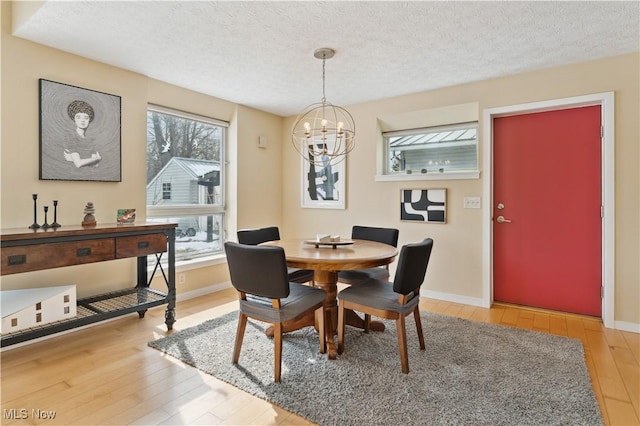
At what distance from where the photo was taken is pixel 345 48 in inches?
105

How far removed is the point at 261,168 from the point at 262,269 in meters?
2.80

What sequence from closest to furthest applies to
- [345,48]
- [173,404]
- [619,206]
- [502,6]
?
[173,404]
[502,6]
[345,48]
[619,206]

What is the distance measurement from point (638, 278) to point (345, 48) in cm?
307

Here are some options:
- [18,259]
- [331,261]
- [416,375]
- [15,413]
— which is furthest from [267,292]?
[18,259]

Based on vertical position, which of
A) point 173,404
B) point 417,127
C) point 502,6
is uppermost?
point 502,6

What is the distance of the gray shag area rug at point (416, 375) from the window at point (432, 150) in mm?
1805

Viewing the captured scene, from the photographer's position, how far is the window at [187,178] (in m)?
3.56

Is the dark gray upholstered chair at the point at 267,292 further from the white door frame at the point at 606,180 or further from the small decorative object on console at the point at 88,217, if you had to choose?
the white door frame at the point at 606,180

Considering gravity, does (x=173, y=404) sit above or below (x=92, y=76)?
below

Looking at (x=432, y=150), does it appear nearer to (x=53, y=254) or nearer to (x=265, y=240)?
(x=265, y=240)

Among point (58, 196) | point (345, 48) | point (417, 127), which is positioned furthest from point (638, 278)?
point (58, 196)

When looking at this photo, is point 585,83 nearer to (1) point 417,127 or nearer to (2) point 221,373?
(1) point 417,127

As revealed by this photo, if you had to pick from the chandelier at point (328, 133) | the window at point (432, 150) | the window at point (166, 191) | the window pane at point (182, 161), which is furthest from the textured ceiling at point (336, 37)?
the window at point (166, 191)

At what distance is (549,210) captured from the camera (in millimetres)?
3246
